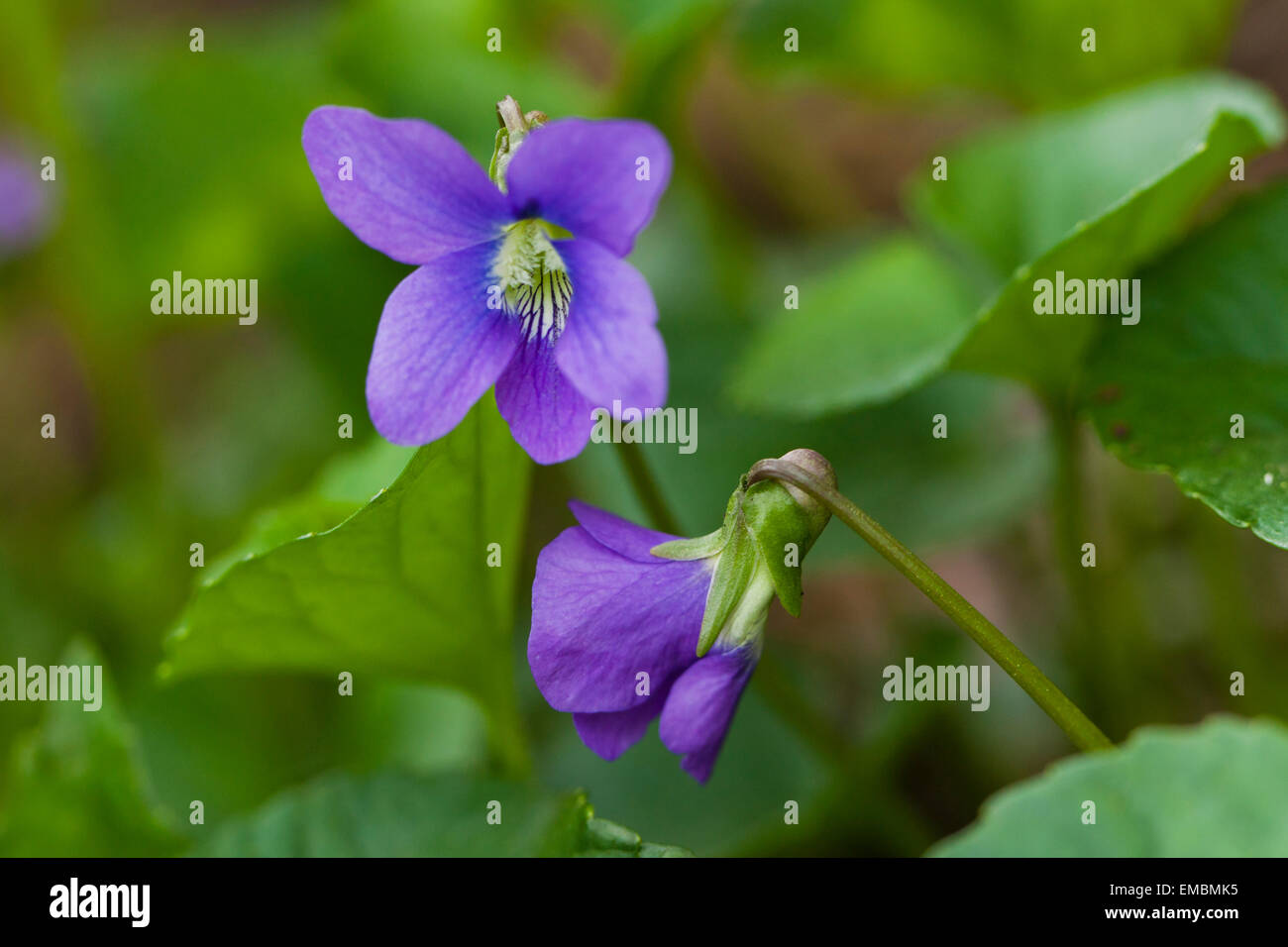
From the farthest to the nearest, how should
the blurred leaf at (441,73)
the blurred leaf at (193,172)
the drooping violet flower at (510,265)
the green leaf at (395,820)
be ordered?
1. the blurred leaf at (193,172)
2. the blurred leaf at (441,73)
3. the green leaf at (395,820)
4. the drooping violet flower at (510,265)

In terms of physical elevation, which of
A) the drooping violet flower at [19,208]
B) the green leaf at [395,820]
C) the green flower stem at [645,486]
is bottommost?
the green leaf at [395,820]

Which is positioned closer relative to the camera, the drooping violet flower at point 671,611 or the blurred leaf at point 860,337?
the drooping violet flower at point 671,611

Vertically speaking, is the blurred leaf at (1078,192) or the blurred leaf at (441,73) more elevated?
the blurred leaf at (441,73)

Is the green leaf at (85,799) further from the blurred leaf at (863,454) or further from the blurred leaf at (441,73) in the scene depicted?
the blurred leaf at (441,73)

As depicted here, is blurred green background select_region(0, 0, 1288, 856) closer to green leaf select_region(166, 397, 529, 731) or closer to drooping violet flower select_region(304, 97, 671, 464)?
green leaf select_region(166, 397, 529, 731)

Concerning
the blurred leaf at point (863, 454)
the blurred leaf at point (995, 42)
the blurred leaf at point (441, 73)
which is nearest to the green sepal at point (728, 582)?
the blurred leaf at point (863, 454)

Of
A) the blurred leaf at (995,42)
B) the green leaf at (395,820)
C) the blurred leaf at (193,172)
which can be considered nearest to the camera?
the green leaf at (395,820)

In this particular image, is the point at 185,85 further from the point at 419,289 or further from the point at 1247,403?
the point at 1247,403
